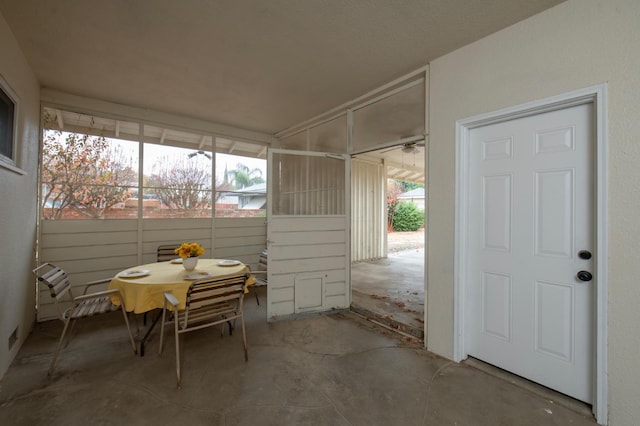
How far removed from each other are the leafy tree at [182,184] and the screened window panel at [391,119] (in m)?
2.54

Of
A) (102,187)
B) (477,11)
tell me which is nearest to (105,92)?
(102,187)

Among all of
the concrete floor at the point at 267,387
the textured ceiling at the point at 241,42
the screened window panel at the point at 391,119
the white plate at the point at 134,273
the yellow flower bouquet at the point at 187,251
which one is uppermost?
the textured ceiling at the point at 241,42

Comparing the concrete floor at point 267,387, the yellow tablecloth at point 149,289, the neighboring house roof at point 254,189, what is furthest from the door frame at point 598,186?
the neighboring house roof at point 254,189

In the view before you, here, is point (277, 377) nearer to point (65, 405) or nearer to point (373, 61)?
point (65, 405)

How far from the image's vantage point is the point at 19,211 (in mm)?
2482

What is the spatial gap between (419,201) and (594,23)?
47.2ft

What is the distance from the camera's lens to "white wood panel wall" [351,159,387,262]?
6.73 meters

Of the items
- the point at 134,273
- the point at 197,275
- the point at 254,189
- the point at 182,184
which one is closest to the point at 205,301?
the point at 197,275

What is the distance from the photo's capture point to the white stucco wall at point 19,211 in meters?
2.11

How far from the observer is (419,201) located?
50.8 feet

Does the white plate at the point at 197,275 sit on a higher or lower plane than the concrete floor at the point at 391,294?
higher

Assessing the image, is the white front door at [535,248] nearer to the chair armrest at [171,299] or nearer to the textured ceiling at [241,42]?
the textured ceiling at [241,42]

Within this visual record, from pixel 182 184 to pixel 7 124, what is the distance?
1.98m

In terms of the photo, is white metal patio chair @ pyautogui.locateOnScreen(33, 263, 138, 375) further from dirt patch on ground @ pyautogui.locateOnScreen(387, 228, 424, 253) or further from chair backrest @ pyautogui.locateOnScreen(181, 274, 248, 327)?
dirt patch on ground @ pyautogui.locateOnScreen(387, 228, 424, 253)
